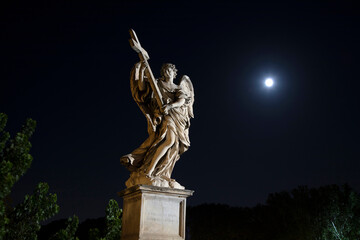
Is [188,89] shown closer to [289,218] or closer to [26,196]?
[26,196]

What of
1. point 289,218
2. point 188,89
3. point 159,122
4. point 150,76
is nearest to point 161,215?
point 159,122

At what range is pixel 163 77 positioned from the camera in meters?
9.75

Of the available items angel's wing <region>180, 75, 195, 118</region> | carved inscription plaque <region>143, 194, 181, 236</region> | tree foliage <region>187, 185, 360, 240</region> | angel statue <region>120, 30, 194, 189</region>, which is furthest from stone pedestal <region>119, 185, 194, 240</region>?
tree foliage <region>187, 185, 360, 240</region>

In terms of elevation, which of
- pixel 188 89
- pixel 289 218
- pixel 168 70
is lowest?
pixel 188 89

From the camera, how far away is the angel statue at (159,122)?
8664 millimetres

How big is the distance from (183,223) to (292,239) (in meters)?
30.7

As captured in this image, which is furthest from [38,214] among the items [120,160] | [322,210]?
[322,210]

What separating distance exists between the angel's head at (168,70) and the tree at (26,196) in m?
6.40

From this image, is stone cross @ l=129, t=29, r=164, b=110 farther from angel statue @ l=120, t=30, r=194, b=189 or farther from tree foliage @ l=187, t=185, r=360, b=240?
tree foliage @ l=187, t=185, r=360, b=240

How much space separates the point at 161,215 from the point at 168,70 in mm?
3484

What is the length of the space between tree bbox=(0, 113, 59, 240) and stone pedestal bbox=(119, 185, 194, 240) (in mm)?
6258

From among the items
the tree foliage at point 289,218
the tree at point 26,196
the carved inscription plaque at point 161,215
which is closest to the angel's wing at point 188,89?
the carved inscription plaque at point 161,215

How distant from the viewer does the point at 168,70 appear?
31.7 feet

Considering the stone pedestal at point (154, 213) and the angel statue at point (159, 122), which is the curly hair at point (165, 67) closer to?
the angel statue at point (159, 122)
